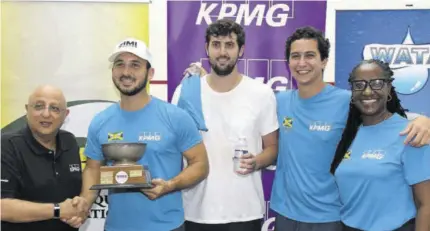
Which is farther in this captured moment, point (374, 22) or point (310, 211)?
point (374, 22)

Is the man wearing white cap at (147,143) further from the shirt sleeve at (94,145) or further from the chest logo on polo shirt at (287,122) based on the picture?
the chest logo on polo shirt at (287,122)

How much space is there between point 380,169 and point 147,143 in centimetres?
116

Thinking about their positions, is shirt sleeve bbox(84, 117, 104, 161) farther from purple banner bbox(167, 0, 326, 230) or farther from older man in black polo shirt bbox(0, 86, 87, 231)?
purple banner bbox(167, 0, 326, 230)

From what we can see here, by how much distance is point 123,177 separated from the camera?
2.29m

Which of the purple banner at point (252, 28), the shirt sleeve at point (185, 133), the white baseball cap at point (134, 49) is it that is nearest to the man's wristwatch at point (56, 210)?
the shirt sleeve at point (185, 133)

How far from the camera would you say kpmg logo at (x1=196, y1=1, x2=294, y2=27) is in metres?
3.38

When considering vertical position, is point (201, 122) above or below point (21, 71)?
below

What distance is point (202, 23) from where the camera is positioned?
134 inches

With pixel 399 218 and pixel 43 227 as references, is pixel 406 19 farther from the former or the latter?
pixel 43 227

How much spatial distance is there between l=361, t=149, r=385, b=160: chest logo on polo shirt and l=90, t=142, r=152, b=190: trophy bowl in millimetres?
1044

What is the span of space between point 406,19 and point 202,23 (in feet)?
4.85

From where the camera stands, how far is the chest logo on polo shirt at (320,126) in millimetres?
2527

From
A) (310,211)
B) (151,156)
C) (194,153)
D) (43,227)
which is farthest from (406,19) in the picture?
(43,227)

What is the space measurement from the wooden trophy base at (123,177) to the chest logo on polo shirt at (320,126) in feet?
3.07
